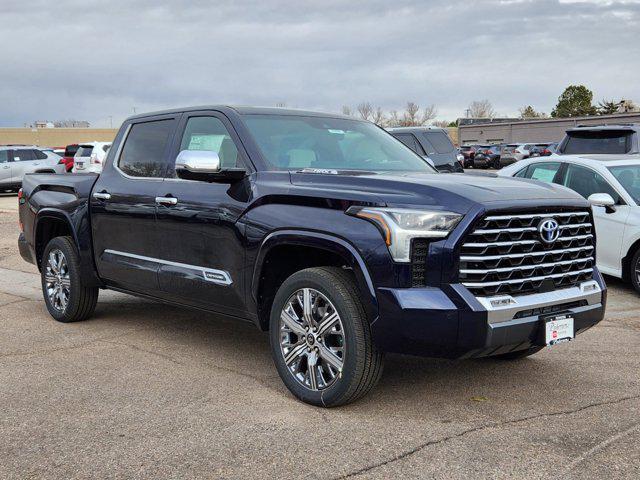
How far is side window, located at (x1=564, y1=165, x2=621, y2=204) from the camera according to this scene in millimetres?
A: 8898

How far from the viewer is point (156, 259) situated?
580cm

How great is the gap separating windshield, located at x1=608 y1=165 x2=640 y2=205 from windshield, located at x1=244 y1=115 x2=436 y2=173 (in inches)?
152

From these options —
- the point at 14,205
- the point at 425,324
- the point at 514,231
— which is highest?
the point at 514,231

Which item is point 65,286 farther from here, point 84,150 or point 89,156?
point 84,150

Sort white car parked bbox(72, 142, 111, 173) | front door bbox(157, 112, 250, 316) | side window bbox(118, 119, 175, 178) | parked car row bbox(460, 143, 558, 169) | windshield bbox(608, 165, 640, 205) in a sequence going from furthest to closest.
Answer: parked car row bbox(460, 143, 558, 169) → white car parked bbox(72, 142, 111, 173) → windshield bbox(608, 165, 640, 205) → side window bbox(118, 119, 175, 178) → front door bbox(157, 112, 250, 316)

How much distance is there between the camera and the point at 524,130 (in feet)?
221

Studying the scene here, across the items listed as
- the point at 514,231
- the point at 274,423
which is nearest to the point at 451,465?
the point at 274,423

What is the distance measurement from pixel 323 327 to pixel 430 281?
2.45 ft

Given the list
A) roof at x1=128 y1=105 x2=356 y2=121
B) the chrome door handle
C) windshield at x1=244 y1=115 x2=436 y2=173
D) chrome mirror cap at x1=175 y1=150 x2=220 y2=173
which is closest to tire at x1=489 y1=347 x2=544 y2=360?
windshield at x1=244 y1=115 x2=436 y2=173

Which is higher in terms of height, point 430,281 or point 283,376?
point 430,281

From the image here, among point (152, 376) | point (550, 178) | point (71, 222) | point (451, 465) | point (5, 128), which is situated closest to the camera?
point (451, 465)

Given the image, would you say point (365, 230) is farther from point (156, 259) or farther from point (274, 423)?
point (156, 259)

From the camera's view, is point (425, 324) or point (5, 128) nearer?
point (425, 324)

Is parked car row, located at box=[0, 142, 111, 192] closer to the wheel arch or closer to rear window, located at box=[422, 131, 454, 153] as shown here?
rear window, located at box=[422, 131, 454, 153]
